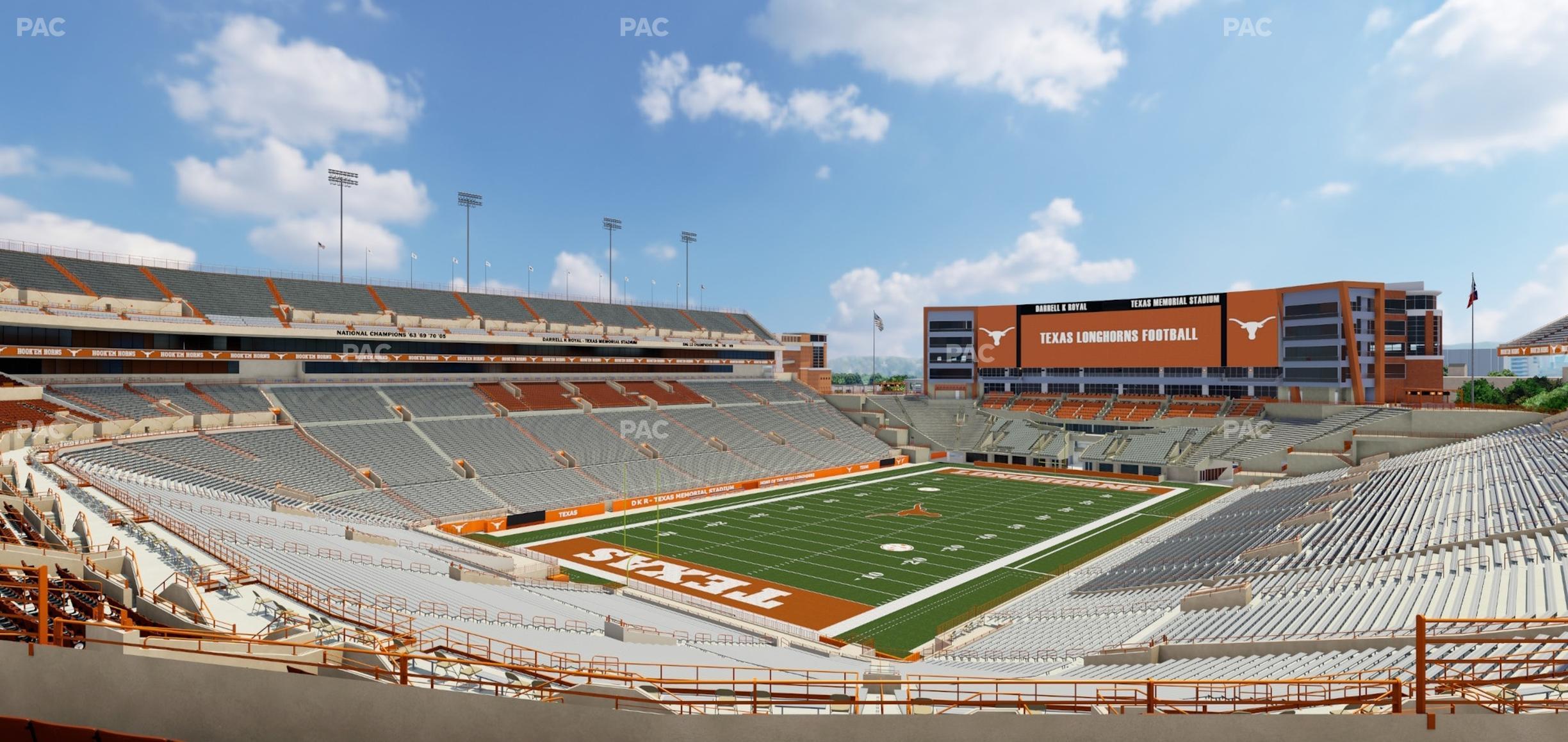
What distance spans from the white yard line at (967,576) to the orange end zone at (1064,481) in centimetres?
523

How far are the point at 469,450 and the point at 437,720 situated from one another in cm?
3559

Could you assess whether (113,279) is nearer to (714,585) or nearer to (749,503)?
(749,503)

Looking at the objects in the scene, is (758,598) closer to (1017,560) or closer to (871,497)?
(1017,560)

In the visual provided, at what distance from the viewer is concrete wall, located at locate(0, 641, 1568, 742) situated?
272 inches

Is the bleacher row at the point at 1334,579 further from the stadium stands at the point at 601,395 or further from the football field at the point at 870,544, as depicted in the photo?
the stadium stands at the point at 601,395

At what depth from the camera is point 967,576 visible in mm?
28422

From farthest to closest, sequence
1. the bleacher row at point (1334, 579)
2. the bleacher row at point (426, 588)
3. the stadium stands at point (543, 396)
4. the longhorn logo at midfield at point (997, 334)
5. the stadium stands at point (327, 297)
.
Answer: the longhorn logo at midfield at point (997, 334), the stadium stands at point (543, 396), the stadium stands at point (327, 297), the bleacher row at point (426, 588), the bleacher row at point (1334, 579)

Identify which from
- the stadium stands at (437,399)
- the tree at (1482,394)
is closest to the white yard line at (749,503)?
the stadium stands at (437,399)

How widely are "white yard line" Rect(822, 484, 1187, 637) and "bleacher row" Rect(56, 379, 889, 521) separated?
18709 millimetres

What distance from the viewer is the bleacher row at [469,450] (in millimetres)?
31344

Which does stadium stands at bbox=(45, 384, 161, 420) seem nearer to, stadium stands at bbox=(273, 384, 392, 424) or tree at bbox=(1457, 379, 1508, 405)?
stadium stands at bbox=(273, 384, 392, 424)

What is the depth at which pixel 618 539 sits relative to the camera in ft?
110

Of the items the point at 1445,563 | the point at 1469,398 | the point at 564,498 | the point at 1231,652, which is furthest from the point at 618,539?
the point at 1469,398

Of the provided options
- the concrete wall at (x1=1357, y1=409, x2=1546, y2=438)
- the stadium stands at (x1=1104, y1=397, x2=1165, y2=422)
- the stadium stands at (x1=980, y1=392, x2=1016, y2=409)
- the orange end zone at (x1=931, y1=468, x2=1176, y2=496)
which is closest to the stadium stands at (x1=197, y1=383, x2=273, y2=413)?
the orange end zone at (x1=931, y1=468, x2=1176, y2=496)
